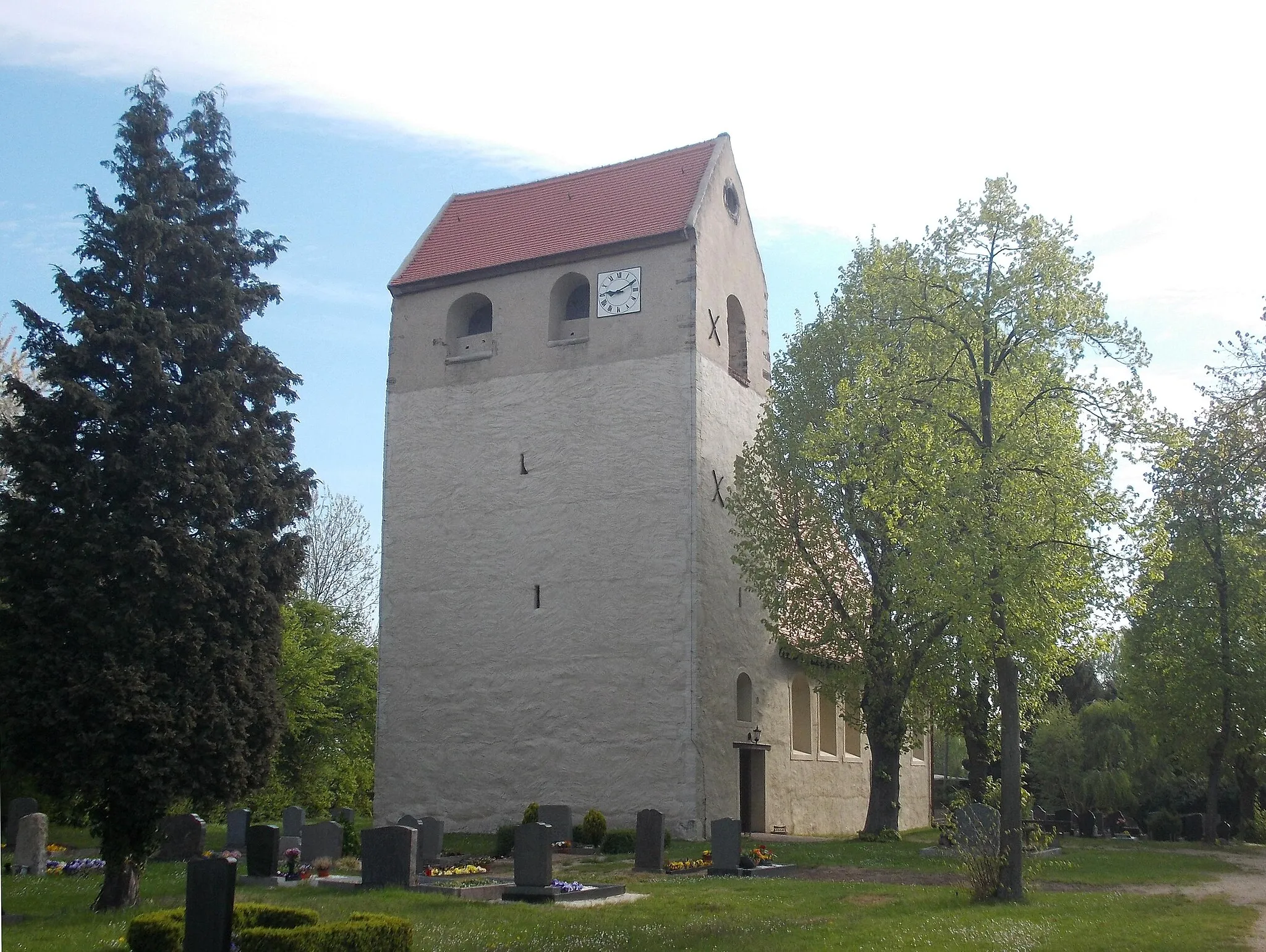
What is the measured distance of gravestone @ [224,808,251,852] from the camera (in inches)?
914

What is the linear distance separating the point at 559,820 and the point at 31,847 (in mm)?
9342

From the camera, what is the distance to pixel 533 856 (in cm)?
1560

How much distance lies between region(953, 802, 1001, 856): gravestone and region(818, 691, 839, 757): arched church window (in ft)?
42.6

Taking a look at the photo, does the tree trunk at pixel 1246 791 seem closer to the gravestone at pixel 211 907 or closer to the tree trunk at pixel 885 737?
the tree trunk at pixel 885 737

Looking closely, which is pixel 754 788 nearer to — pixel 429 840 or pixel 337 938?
pixel 429 840

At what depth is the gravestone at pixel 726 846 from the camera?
62.0 ft

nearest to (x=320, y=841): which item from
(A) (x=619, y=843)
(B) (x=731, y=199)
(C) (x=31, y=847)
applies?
(C) (x=31, y=847)

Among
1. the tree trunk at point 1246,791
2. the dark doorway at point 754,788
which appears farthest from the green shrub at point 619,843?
the tree trunk at point 1246,791

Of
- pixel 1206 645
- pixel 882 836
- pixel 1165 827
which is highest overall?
pixel 1206 645

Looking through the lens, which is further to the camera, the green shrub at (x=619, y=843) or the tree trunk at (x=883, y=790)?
the tree trunk at (x=883, y=790)

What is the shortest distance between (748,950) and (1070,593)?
23.0 feet

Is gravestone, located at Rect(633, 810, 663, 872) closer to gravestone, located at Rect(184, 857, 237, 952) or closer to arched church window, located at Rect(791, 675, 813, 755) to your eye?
gravestone, located at Rect(184, 857, 237, 952)

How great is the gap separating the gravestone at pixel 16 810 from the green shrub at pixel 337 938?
14.8 metres

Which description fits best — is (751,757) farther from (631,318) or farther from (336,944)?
(336,944)
